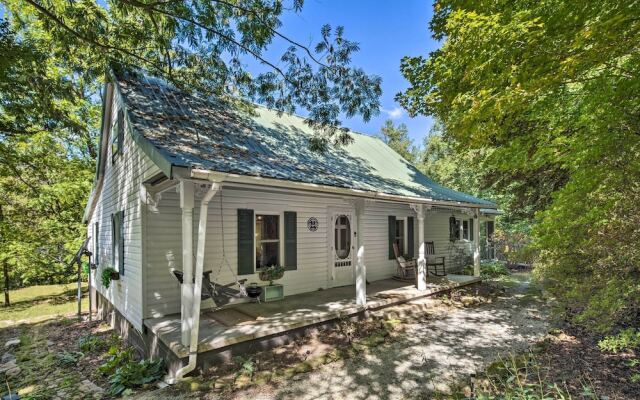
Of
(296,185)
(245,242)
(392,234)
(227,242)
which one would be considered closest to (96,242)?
(227,242)

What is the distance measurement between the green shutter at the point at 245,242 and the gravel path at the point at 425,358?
276 cm

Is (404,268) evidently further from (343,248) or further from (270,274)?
(270,274)

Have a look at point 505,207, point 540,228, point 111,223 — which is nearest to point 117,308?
point 111,223

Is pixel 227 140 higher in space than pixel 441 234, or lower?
higher

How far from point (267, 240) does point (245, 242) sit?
1.84 ft

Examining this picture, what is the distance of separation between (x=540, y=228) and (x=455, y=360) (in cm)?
220

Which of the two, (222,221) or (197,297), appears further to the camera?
(222,221)

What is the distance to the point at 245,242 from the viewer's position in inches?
249

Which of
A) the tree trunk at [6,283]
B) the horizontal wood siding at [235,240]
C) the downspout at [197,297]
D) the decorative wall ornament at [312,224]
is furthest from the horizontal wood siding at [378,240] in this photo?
A: the tree trunk at [6,283]

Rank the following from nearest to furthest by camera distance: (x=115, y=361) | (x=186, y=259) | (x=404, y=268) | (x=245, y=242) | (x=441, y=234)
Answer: (x=186, y=259) < (x=115, y=361) < (x=245, y=242) < (x=404, y=268) < (x=441, y=234)

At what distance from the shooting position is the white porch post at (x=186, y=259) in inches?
157

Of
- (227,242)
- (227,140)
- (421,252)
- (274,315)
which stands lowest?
(274,315)

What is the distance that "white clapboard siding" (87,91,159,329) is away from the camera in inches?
205

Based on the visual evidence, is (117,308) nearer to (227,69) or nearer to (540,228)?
(227,69)
